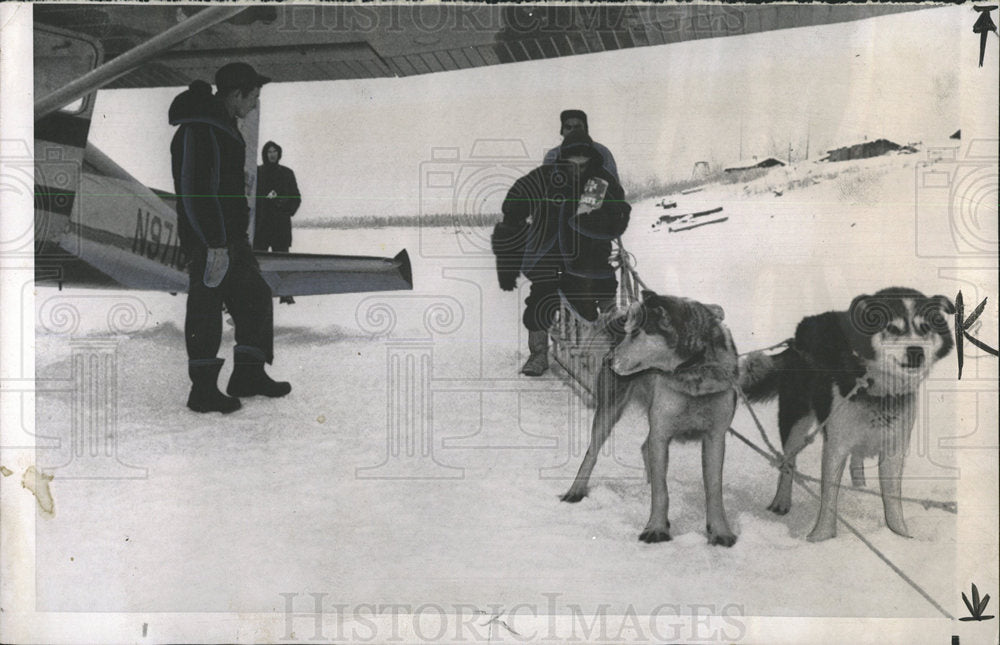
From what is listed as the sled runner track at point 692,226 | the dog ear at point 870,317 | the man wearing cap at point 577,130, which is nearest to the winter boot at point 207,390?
the man wearing cap at point 577,130

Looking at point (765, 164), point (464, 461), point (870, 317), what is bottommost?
point (464, 461)

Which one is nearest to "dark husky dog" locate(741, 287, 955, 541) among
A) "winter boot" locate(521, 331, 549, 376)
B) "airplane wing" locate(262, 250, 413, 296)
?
"winter boot" locate(521, 331, 549, 376)

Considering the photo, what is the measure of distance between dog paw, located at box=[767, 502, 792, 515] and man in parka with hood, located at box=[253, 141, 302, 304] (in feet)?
5.33

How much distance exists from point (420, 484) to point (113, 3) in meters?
1.78

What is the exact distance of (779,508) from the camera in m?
2.14

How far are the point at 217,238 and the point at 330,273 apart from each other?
36cm

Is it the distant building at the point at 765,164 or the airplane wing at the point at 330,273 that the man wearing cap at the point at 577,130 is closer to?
the distant building at the point at 765,164

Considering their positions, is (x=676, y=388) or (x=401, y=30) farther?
(x=401, y=30)

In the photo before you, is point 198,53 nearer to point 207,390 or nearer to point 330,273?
point 330,273

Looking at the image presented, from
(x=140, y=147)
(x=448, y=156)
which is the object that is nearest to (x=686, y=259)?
(x=448, y=156)

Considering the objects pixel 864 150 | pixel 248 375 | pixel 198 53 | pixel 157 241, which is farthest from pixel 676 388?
pixel 198 53

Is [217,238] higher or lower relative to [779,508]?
higher

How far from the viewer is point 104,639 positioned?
2133 millimetres

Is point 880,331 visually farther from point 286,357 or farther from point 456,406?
point 286,357
